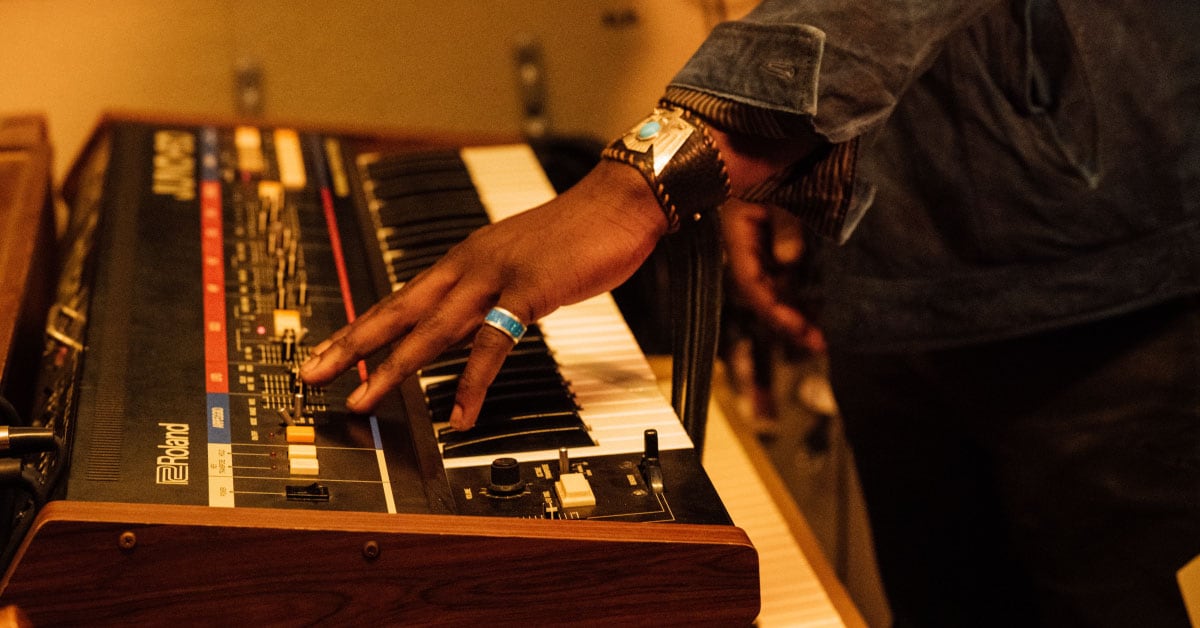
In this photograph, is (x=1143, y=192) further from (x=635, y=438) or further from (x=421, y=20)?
(x=421, y=20)

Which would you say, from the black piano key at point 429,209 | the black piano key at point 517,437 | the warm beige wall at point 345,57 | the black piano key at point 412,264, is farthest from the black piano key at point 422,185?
the warm beige wall at point 345,57

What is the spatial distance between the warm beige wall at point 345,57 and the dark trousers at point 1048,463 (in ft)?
2.96

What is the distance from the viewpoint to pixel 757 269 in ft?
5.50

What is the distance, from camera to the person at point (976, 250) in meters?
0.87

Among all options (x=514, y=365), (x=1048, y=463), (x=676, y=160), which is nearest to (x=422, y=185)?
(x=514, y=365)

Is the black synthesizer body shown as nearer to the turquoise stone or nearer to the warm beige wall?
the turquoise stone

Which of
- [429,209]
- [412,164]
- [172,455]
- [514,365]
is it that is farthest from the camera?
[412,164]

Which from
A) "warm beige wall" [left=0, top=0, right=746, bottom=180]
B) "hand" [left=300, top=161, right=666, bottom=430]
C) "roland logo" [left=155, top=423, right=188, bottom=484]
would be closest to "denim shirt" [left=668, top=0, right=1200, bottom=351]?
"hand" [left=300, top=161, right=666, bottom=430]

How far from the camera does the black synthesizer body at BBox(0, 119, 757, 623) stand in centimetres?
67

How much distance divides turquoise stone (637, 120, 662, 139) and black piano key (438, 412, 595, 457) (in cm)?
23

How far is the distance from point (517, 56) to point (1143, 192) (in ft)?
5.03

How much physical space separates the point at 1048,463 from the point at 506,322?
0.65 metres

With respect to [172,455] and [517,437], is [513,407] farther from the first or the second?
[172,455]

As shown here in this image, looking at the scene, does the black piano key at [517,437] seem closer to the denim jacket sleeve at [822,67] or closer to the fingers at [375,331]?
the fingers at [375,331]
